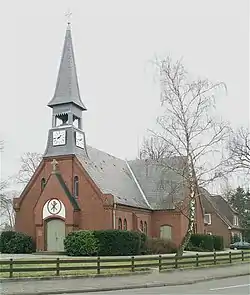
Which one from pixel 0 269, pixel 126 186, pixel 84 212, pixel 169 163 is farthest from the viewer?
pixel 126 186

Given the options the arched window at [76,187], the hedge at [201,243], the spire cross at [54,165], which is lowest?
the hedge at [201,243]

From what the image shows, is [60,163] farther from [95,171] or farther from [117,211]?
[117,211]

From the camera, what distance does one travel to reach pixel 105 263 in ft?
87.7

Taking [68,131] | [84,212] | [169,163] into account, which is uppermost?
[68,131]

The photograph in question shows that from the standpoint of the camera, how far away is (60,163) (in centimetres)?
4184

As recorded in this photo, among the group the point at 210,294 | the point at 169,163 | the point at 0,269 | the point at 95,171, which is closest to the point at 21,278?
the point at 0,269

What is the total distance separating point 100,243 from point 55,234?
5530 millimetres

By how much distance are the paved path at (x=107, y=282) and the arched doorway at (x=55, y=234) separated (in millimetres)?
15517

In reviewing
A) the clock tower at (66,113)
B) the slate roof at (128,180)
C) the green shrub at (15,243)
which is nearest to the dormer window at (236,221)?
the slate roof at (128,180)

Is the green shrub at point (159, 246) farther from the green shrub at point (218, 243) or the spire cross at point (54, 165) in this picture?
the green shrub at point (218, 243)

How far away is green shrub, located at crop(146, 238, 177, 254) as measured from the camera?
3916 centimetres

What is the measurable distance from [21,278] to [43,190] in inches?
815

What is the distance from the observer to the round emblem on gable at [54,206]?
130 ft

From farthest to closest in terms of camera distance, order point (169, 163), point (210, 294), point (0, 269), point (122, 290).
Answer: point (169, 163)
point (0, 269)
point (122, 290)
point (210, 294)
